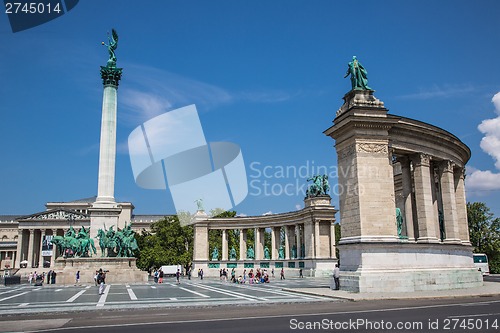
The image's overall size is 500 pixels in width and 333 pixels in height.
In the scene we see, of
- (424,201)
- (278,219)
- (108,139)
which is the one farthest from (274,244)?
(424,201)

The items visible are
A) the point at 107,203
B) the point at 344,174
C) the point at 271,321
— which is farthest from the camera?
the point at 107,203

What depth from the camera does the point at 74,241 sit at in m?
49.7

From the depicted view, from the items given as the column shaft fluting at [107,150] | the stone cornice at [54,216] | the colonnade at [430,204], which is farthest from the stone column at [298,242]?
the stone cornice at [54,216]

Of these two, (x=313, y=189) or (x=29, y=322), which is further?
(x=313, y=189)

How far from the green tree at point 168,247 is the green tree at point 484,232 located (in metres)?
53.8

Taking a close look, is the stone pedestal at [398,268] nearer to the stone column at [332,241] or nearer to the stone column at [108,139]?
the stone column at [332,241]

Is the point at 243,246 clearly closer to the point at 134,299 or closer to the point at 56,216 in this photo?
the point at 134,299

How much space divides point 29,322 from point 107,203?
38821mm

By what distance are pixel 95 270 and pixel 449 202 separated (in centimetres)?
3732

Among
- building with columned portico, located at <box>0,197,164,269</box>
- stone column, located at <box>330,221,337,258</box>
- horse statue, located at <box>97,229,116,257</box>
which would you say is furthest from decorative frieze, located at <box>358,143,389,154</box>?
building with columned portico, located at <box>0,197,164,269</box>

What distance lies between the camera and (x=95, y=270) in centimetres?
Result: 4788

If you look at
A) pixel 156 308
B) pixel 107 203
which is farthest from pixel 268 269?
pixel 156 308

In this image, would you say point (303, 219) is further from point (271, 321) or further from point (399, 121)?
point (271, 321)

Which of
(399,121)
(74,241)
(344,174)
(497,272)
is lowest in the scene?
(497,272)
